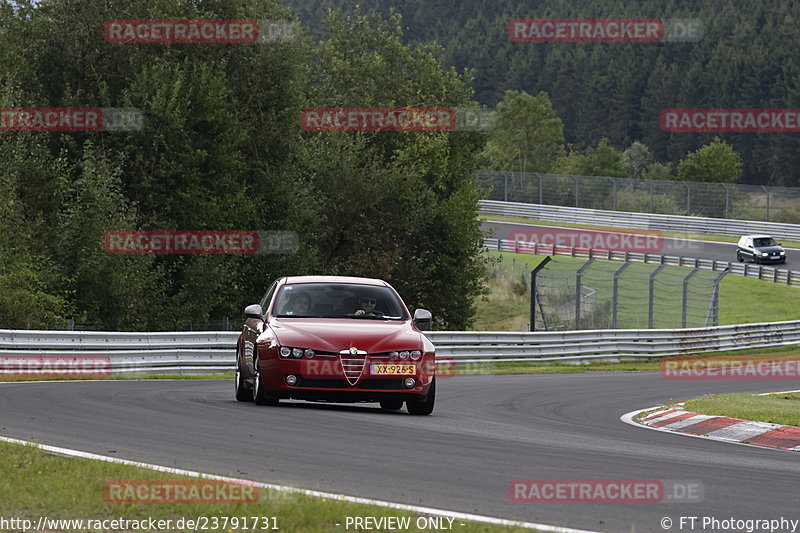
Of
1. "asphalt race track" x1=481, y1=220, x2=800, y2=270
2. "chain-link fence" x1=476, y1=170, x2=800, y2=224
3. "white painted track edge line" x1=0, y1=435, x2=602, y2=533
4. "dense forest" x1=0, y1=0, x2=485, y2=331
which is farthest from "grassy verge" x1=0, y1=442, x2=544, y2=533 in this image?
"chain-link fence" x1=476, y1=170, x2=800, y2=224

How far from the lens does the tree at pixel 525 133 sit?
12712cm

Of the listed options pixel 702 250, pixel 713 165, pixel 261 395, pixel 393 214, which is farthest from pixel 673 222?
pixel 261 395

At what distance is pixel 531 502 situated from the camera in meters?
7.35

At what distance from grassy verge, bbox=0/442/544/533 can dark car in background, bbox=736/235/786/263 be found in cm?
5292

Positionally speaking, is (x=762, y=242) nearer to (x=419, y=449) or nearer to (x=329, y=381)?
(x=329, y=381)

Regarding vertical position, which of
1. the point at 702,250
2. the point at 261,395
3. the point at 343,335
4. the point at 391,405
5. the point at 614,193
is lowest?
the point at 702,250

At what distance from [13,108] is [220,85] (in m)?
5.73

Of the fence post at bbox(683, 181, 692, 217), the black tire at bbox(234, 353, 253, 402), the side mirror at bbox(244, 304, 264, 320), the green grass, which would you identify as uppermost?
the fence post at bbox(683, 181, 692, 217)

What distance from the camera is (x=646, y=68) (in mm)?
143375

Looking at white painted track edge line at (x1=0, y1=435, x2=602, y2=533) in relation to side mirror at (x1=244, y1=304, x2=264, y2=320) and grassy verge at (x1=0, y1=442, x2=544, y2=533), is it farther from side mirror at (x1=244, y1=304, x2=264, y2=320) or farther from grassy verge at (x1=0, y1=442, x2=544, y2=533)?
side mirror at (x1=244, y1=304, x2=264, y2=320)

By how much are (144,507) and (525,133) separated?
12320 centimetres

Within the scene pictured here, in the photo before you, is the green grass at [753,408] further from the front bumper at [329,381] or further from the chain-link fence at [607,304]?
the chain-link fence at [607,304]

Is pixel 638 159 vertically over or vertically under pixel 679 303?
over

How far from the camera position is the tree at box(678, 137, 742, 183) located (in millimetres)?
113562
